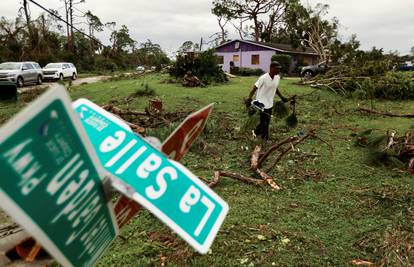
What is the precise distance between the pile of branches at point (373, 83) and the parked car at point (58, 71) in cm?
1613

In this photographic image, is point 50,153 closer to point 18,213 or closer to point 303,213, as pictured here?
point 18,213

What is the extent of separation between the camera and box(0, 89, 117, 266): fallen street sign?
2.23ft

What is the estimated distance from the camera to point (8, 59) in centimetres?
2883

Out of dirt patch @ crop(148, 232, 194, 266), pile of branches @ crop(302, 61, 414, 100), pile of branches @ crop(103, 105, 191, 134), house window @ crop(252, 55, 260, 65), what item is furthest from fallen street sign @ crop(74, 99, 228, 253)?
house window @ crop(252, 55, 260, 65)

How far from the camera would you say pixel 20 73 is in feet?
62.8

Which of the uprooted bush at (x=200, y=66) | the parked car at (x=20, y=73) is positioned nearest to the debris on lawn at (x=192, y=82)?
the uprooted bush at (x=200, y=66)

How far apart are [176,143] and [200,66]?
16.8 m

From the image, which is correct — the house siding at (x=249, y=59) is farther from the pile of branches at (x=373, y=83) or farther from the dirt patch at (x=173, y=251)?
the dirt patch at (x=173, y=251)

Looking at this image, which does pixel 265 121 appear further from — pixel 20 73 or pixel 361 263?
pixel 20 73

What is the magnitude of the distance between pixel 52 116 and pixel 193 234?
50 centimetres

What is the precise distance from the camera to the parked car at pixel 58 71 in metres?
23.1

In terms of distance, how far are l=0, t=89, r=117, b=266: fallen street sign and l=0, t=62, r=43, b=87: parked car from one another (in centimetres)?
2015

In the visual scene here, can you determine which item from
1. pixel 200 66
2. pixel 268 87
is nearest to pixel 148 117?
pixel 268 87

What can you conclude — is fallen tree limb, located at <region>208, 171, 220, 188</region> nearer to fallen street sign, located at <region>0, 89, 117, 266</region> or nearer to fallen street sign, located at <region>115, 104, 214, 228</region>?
fallen street sign, located at <region>115, 104, 214, 228</region>
